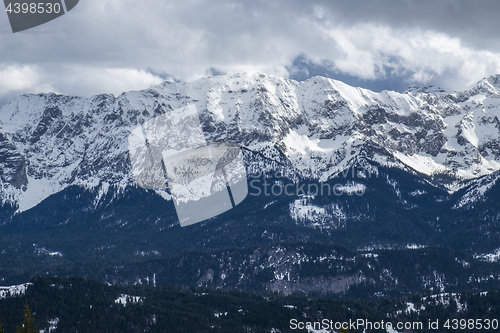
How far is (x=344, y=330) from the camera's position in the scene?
507 ft

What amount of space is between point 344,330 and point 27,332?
4713cm

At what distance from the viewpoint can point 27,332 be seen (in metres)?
152
